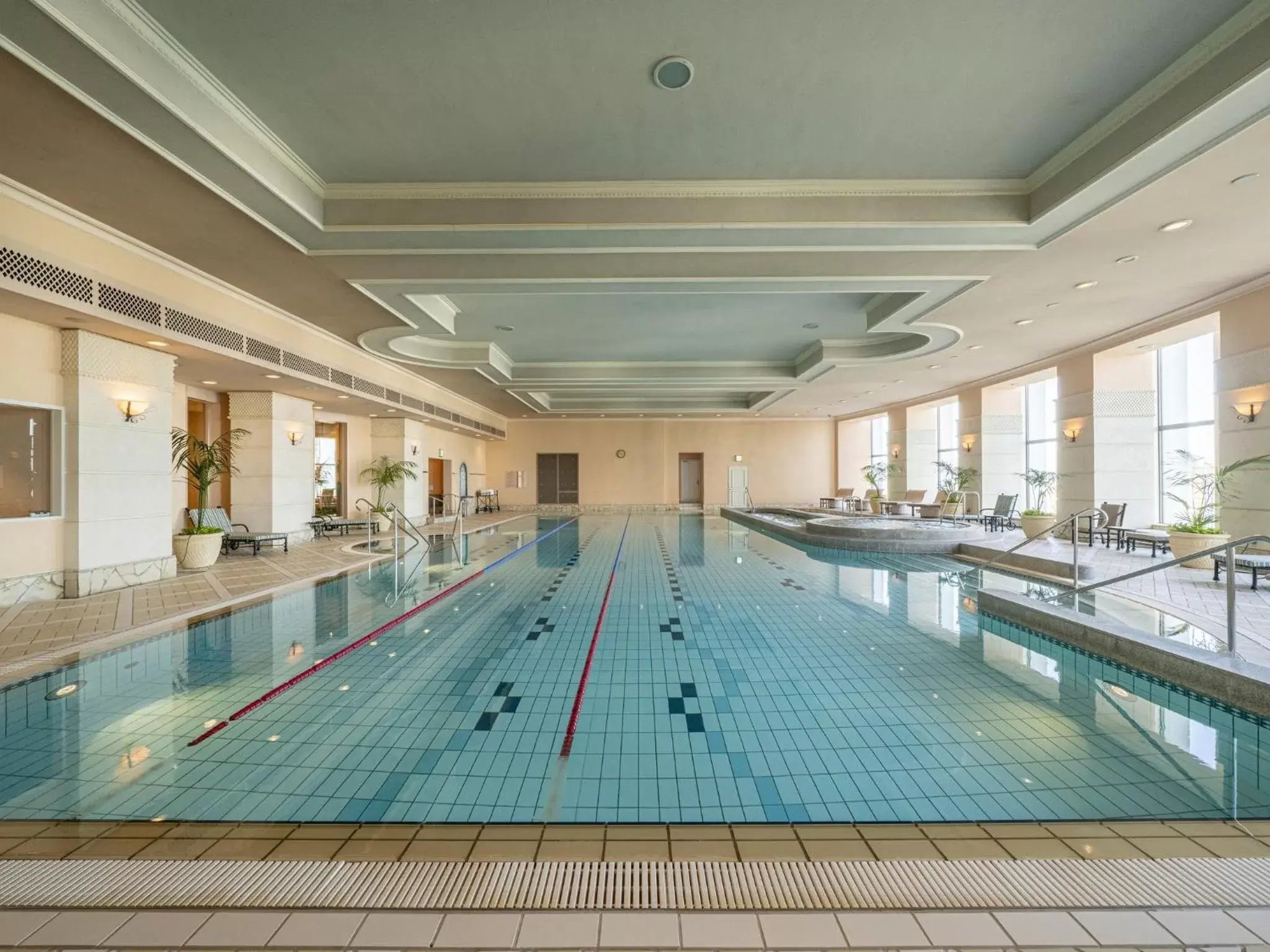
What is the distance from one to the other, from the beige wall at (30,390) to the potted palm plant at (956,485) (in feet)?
42.6

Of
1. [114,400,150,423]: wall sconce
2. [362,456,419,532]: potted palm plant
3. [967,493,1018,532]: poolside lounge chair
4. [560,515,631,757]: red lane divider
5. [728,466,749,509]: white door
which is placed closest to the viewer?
[560,515,631,757]: red lane divider

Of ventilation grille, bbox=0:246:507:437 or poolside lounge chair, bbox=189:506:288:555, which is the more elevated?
ventilation grille, bbox=0:246:507:437

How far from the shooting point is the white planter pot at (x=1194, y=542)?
19.9 ft

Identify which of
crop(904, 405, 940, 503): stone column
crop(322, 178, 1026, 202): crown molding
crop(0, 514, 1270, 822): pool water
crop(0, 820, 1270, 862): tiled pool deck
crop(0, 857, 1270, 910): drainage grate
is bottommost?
crop(0, 514, 1270, 822): pool water

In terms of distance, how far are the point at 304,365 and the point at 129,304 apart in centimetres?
258

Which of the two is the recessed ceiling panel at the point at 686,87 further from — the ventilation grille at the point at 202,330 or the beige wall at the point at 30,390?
the beige wall at the point at 30,390

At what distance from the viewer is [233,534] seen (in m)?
7.98

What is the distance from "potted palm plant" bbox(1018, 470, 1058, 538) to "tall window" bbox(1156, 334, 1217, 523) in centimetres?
145

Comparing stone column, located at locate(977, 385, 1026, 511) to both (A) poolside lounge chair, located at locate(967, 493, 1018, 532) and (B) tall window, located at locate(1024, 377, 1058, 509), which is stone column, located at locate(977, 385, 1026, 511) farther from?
(A) poolside lounge chair, located at locate(967, 493, 1018, 532)

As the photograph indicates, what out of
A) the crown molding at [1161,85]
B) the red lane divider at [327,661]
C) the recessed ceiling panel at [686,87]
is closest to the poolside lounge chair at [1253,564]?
the crown molding at [1161,85]

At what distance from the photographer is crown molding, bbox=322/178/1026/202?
4.13m

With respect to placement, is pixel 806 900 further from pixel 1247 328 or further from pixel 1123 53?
pixel 1247 328

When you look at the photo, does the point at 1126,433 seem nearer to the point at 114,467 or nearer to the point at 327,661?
the point at 327,661

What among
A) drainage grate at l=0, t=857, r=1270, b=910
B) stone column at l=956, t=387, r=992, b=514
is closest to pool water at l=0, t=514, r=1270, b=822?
drainage grate at l=0, t=857, r=1270, b=910
